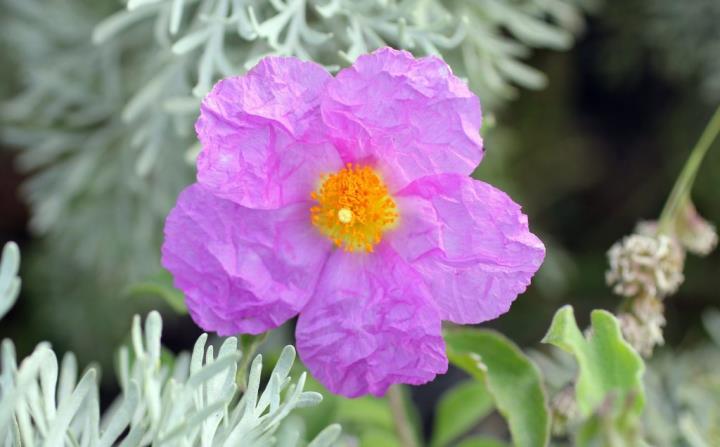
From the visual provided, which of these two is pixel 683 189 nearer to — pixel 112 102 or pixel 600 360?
pixel 600 360

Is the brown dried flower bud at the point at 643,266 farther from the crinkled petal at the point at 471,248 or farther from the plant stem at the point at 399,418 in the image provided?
the plant stem at the point at 399,418

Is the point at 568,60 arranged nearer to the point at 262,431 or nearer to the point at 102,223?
the point at 102,223

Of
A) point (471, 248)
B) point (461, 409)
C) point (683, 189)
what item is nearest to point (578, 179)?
point (461, 409)

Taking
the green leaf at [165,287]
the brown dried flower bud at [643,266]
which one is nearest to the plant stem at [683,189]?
the brown dried flower bud at [643,266]

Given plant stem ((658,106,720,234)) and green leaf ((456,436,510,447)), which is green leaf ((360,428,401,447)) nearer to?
green leaf ((456,436,510,447))

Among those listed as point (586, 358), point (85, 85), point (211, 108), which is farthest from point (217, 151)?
point (85, 85)

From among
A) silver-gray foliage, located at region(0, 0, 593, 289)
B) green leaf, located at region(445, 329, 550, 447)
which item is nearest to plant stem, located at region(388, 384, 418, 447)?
green leaf, located at region(445, 329, 550, 447)
